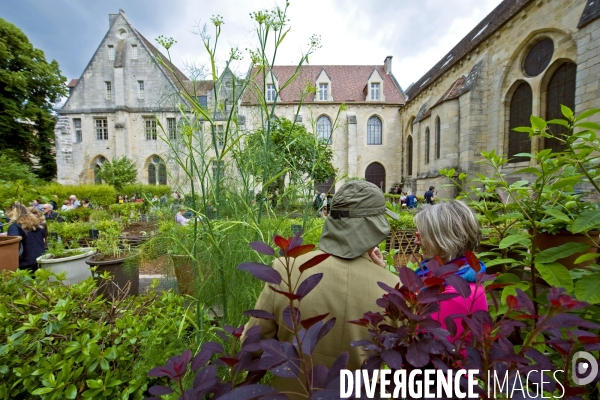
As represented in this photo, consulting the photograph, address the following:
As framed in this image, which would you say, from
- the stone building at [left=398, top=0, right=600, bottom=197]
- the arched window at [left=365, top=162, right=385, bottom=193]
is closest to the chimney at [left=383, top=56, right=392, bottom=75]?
the arched window at [left=365, top=162, right=385, bottom=193]

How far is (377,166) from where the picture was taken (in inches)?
995

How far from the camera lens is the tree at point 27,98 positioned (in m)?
19.5

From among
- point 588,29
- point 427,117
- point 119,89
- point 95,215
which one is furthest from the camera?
point 119,89

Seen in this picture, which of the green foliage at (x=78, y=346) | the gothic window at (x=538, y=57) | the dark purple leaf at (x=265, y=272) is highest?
the gothic window at (x=538, y=57)

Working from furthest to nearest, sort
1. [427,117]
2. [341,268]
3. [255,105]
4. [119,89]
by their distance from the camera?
[119,89], [427,117], [255,105], [341,268]

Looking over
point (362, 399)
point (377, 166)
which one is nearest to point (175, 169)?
point (362, 399)

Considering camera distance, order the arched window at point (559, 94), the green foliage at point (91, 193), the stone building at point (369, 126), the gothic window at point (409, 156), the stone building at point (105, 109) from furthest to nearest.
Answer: the stone building at point (369, 126)
the gothic window at point (409, 156)
the stone building at point (105, 109)
the green foliage at point (91, 193)
the arched window at point (559, 94)

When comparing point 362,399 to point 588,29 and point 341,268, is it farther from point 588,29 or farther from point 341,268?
point 588,29

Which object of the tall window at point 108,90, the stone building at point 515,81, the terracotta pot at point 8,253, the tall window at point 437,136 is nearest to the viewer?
the terracotta pot at point 8,253

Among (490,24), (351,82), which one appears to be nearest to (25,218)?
(490,24)

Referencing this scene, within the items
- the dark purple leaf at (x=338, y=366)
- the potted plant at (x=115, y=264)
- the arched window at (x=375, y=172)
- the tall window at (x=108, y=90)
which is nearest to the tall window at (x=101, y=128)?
the tall window at (x=108, y=90)

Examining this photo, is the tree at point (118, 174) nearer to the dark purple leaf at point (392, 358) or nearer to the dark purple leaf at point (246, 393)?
the dark purple leaf at point (246, 393)

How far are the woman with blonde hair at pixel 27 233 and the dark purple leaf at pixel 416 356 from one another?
5.71m

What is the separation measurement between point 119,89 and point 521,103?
25.6 meters
